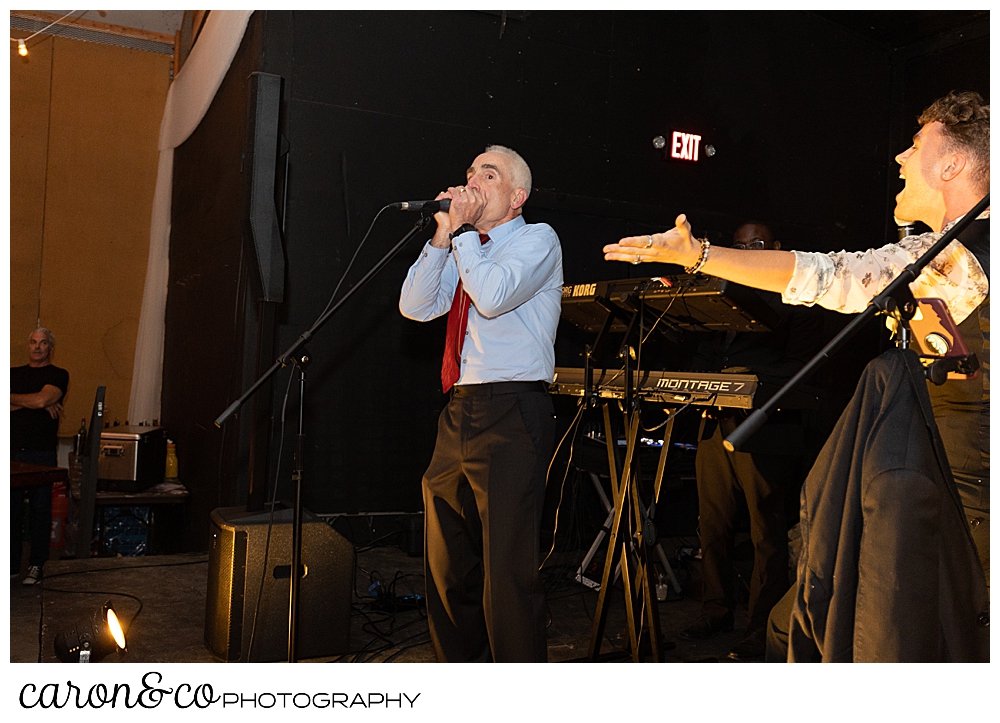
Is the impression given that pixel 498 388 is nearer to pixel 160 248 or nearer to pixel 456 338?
pixel 456 338

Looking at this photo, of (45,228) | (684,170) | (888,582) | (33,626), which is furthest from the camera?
(45,228)

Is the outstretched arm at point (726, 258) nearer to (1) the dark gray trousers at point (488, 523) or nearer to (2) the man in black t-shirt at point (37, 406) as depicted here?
(1) the dark gray trousers at point (488, 523)

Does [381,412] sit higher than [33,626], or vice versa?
[381,412]

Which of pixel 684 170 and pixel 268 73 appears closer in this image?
pixel 268 73

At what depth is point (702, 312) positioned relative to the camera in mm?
2498

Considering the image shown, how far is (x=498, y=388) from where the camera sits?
2.33 meters

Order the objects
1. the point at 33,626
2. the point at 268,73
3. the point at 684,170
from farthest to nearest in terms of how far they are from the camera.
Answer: the point at 684,170, the point at 268,73, the point at 33,626

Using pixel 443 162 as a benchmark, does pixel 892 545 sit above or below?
below

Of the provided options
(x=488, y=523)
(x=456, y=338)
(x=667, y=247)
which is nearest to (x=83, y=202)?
(x=456, y=338)

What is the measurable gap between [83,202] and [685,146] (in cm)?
460
